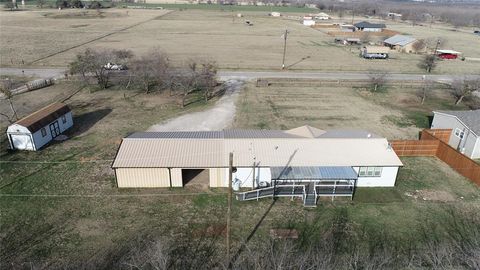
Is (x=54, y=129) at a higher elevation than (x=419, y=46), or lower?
lower

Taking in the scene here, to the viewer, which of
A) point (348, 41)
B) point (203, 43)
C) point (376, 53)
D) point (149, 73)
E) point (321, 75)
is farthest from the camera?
point (348, 41)

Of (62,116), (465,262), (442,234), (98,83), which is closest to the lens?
(465,262)

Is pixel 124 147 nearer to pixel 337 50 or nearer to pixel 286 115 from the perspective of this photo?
pixel 286 115

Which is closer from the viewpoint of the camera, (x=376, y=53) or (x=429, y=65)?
(x=429, y=65)

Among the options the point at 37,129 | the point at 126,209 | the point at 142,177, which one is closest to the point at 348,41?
the point at 142,177

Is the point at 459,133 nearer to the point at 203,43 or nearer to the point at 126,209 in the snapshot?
the point at 126,209

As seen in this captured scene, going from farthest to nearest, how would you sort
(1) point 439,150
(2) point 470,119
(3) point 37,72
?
1. (3) point 37,72
2. (2) point 470,119
3. (1) point 439,150

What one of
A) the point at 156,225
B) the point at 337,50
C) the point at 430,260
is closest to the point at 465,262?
the point at 430,260
